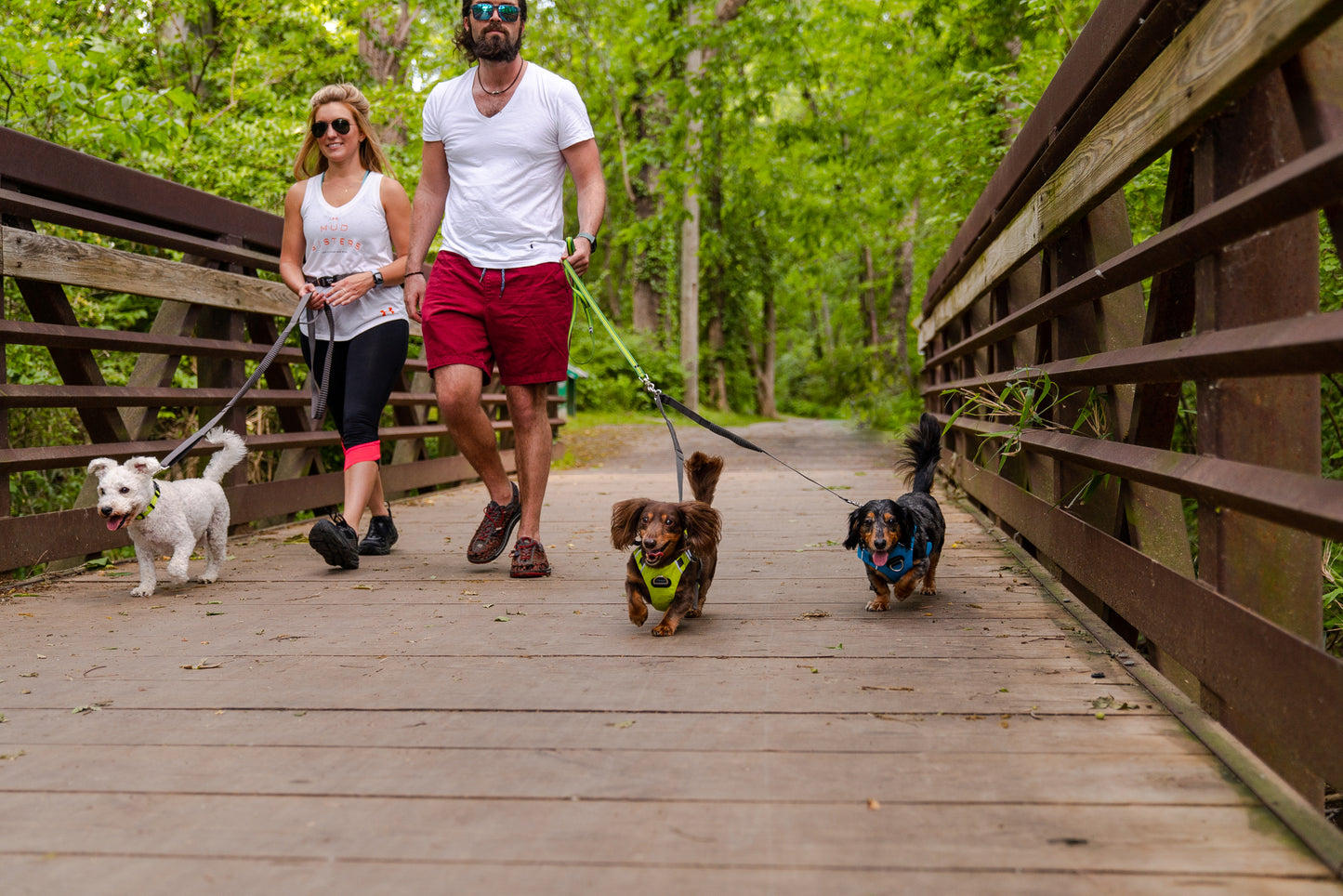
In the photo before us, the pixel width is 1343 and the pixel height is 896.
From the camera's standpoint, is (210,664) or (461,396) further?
(461,396)

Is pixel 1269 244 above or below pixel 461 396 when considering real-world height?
above

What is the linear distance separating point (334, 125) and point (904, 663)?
141 inches

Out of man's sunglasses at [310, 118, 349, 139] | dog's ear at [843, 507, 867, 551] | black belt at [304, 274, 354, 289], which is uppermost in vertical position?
man's sunglasses at [310, 118, 349, 139]

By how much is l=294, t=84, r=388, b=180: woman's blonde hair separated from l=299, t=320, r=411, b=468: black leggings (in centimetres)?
82

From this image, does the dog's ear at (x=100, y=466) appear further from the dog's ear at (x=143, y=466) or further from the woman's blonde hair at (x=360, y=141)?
the woman's blonde hair at (x=360, y=141)

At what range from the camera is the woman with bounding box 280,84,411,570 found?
4734 millimetres

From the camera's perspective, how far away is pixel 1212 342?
2.01 m

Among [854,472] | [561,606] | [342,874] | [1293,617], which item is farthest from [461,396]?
[854,472]

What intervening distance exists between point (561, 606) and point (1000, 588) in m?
1.64

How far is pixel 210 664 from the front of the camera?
114 inches

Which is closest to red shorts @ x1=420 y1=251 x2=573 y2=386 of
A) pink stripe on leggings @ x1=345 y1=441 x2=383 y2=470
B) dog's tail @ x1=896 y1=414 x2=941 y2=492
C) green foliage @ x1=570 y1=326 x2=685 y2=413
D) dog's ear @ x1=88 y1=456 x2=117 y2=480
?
pink stripe on leggings @ x1=345 y1=441 x2=383 y2=470

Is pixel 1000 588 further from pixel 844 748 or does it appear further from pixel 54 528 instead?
pixel 54 528

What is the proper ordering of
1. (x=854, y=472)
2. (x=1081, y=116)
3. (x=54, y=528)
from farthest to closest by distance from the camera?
1. (x=854, y=472)
2. (x=54, y=528)
3. (x=1081, y=116)

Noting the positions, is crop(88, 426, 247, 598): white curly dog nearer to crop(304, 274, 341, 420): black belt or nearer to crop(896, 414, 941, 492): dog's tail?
crop(304, 274, 341, 420): black belt
